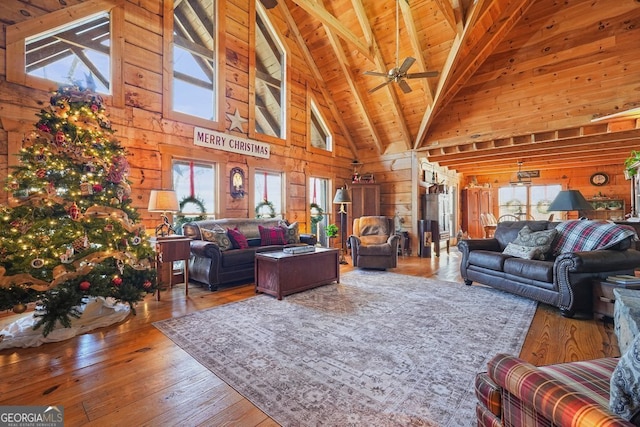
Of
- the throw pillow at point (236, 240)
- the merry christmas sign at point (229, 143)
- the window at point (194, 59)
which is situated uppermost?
the window at point (194, 59)

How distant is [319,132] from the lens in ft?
22.9

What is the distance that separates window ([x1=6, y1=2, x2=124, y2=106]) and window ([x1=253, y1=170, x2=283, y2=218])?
8.31 feet

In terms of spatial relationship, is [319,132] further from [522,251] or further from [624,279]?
[624,279]

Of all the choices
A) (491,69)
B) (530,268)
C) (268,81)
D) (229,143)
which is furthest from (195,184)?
(491,69)

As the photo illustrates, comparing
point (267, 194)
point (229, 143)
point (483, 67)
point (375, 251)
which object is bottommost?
point (375, 251)

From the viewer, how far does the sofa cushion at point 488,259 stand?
141 inches

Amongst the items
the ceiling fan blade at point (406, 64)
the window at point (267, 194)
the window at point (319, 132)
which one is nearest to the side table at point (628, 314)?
the ceiling fan blade at point (406, 64)

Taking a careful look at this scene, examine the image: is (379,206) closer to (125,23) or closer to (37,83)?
(125,23)

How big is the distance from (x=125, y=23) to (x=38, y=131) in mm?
2195

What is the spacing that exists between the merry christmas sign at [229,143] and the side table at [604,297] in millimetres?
5037

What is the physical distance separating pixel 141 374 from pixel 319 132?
6.07 m

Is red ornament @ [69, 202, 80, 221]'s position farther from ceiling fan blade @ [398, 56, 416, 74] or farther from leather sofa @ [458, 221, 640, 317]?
leather sofa @ [458, 221, 640, 317]

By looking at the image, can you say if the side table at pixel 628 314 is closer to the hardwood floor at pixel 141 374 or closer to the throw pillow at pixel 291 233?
the hardwood floor at pixel 141 374

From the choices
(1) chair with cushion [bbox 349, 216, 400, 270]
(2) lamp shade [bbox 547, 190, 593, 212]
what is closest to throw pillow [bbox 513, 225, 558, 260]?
(2) lamp shade [bbox 547, 190, 593, 212]
